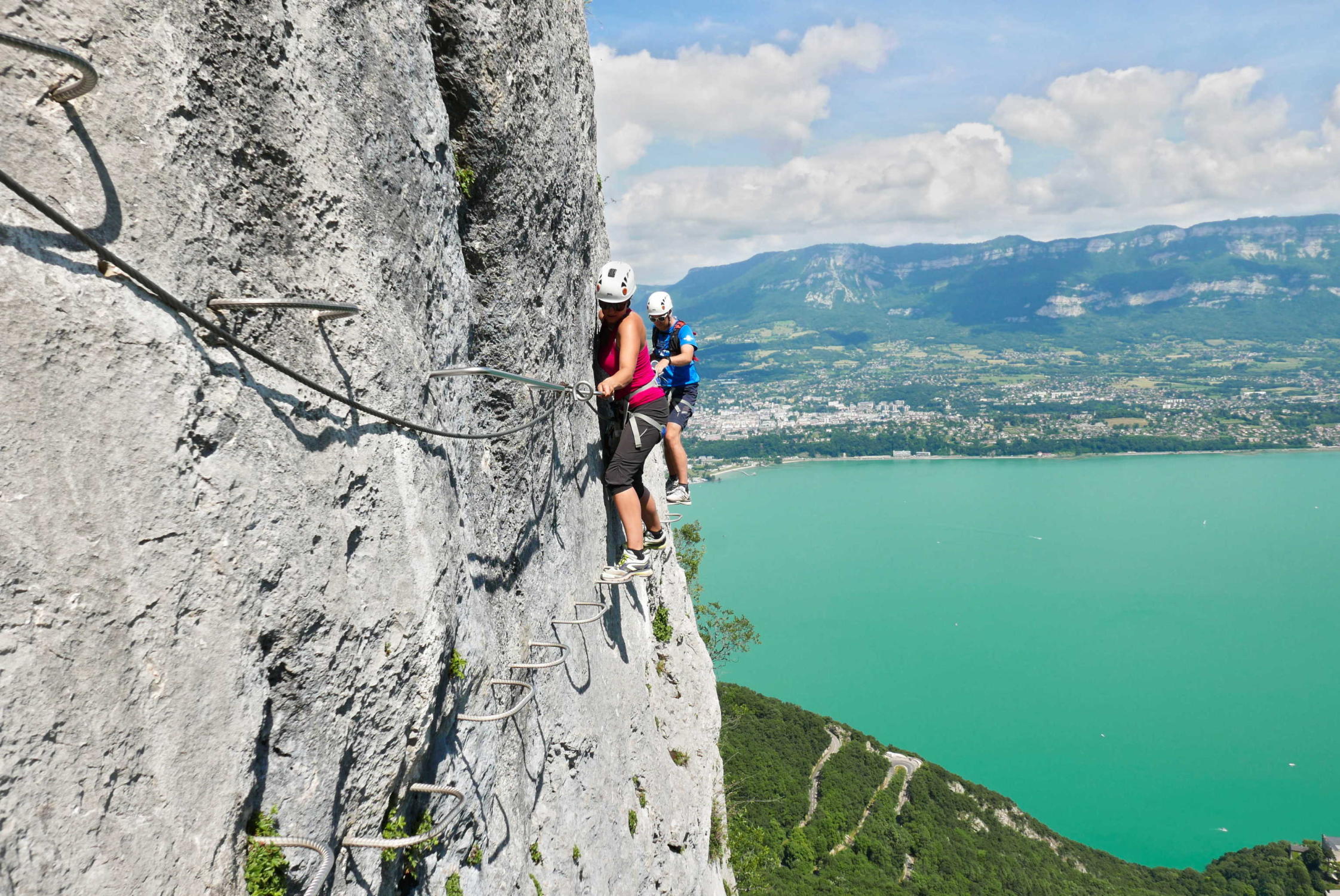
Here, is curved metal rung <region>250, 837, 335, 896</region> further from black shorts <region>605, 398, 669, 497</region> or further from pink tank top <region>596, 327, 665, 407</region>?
pink tank top <region>596, 327, 665, 407</region>

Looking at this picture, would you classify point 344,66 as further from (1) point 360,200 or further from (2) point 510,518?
(2) point 510,518

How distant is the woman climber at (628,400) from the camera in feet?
18.9

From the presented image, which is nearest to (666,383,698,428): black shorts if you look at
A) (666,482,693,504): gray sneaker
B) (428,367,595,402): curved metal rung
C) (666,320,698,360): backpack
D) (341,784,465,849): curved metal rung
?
(666,320,698,360): backpack

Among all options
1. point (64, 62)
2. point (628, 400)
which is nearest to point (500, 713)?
point (628, 400)

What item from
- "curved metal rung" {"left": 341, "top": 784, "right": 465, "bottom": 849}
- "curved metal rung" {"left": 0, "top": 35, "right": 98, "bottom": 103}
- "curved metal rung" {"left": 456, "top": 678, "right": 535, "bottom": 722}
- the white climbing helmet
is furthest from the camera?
the white climbing helmet

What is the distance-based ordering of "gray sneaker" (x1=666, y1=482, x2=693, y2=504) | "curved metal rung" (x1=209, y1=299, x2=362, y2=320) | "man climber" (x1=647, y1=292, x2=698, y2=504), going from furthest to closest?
1. "gray sneaker" (x1=666, y1=482, x2=693, y2=504)
2. "man climber" (x1=647, y1=292, x2=698, y2=504)
3. "curved metal rung" (x1=209, y1=299, x2=362, y2=320)

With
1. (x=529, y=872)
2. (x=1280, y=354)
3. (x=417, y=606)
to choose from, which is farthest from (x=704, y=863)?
(x=1280, y=354)

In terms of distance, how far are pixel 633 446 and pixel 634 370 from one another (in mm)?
626

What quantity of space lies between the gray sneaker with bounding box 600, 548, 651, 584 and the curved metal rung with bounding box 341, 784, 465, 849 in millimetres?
2447

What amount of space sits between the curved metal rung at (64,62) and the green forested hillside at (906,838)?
2292cm

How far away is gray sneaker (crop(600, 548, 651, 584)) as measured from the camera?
→ 6055 millimetres

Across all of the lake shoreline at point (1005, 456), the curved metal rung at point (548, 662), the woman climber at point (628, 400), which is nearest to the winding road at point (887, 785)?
the woman climber at point (628, 400)

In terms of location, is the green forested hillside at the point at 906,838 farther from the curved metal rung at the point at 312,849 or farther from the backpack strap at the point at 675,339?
the curved metal rung at the point at 312,849

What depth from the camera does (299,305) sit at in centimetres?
267
